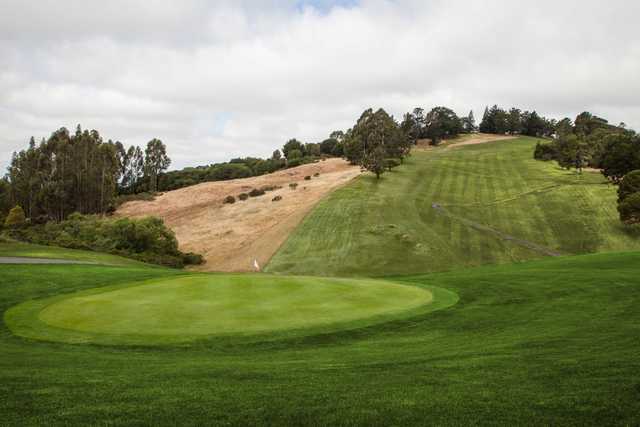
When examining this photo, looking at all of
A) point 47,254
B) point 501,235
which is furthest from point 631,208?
point 47,254

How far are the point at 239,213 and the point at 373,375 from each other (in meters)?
68.8

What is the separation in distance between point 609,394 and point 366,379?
15.5 feet

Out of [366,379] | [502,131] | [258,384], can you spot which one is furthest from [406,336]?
[502,131]

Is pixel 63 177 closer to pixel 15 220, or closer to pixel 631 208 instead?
pixel 15 220

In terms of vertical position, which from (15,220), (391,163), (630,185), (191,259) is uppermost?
(391,163)

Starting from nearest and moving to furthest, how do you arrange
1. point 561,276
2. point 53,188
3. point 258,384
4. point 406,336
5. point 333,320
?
point 258,384 < point 406,336 < point 333,320 < point 561,276 < point 53,188

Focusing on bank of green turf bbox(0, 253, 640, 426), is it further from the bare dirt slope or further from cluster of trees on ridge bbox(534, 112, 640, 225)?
cluster of trees on ridge bbox(534, 112, 640, 225)

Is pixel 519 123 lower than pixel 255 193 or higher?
higher

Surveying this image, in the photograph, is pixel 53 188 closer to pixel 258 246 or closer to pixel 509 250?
pixel 258 246

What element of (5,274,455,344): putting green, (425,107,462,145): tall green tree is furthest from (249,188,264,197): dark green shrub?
(425,107,462,145): tall green tree

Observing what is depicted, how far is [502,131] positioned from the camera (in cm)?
19050

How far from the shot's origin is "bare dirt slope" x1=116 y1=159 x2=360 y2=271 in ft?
193

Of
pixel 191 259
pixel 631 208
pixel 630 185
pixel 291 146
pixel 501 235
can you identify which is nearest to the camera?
pixel 191 259

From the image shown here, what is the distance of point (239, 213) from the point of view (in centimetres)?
7819
